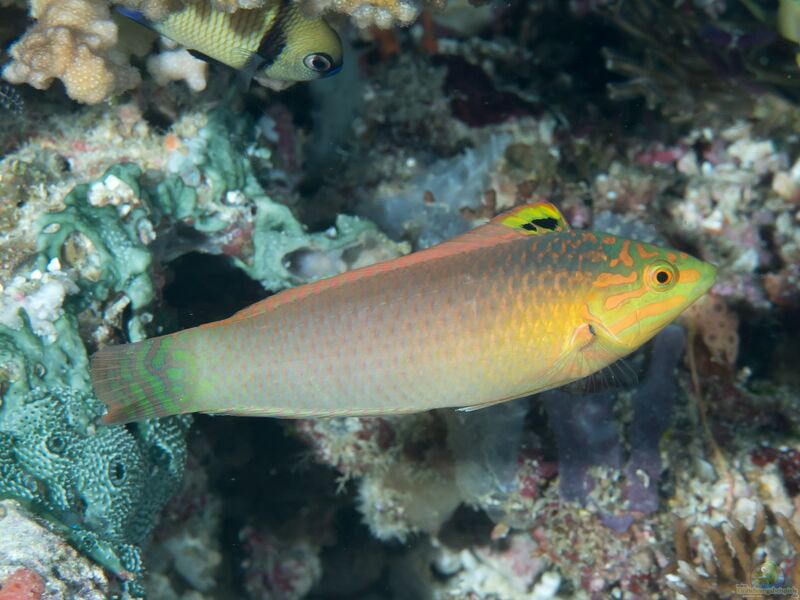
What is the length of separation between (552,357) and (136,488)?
2.20 metres

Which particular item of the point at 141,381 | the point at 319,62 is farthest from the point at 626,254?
the point at 141,381

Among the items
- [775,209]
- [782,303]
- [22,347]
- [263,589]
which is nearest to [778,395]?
[782,303]

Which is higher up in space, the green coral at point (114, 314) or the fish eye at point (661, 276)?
the fish eye at point (661, 276)

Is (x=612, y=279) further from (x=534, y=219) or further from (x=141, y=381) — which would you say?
(x=141, y=381)

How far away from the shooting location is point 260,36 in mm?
3189

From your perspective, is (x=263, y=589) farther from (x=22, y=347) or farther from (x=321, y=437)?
(x=22, y=347)

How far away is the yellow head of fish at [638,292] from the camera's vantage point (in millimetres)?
2760

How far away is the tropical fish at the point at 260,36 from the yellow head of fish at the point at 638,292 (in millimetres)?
1763

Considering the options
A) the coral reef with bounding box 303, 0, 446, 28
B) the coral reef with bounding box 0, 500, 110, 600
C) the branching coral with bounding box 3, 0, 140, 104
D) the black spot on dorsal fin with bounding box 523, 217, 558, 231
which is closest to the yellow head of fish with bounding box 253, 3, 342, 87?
the coral reef with bounding box 303, 0, 446, 28

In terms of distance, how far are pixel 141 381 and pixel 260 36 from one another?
1.81 m

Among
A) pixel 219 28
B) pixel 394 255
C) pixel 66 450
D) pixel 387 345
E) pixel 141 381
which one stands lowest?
pixel 66 450

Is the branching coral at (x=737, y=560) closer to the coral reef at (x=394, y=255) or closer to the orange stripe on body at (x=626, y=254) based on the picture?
the coral reef at (x=394, y=255)

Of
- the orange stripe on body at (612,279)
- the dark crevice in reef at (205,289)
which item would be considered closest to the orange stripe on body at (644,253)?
the orange stripe on body at (612,279)

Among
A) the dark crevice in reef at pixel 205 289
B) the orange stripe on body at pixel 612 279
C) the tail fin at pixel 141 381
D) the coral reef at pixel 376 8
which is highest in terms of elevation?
the coral reef at pixel 376 8
